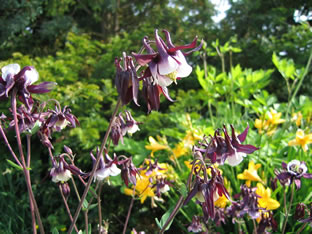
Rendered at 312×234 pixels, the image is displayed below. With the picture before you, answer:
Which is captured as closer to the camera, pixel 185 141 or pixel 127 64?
pixel 127 64

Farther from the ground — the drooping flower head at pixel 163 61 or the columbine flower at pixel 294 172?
the drooping flower head at pixel 163 61

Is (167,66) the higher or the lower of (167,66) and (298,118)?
the higher

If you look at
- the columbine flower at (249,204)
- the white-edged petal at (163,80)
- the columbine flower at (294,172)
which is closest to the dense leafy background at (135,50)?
the columbine flower at (249,204)

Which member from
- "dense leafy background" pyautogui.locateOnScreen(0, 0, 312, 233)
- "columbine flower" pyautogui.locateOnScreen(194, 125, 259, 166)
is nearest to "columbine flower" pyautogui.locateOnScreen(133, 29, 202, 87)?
"columbine flower" pyautogui.locateOnScreen(194, 125, 259, 166)

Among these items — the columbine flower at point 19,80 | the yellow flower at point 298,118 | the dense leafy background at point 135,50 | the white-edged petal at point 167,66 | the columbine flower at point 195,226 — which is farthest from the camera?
the dense leafy background at point 135,50

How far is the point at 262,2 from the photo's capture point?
215 inches

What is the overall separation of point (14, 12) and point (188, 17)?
335cm

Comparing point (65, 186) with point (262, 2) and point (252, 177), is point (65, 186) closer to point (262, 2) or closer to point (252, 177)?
point (252, 177)

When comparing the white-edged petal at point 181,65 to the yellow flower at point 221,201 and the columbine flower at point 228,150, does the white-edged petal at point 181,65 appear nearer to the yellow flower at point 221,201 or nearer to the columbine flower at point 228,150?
the columbine flower at point 228,150

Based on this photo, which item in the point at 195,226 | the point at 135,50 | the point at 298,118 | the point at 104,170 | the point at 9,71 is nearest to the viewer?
the point at 9,71

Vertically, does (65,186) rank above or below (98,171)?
below

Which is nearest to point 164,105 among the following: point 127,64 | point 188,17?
point 188,17

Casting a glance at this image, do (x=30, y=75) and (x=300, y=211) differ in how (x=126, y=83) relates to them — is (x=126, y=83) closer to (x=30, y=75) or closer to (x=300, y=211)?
(x=30, y=75)

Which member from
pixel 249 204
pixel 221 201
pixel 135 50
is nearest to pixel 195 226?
pixel 221 201
